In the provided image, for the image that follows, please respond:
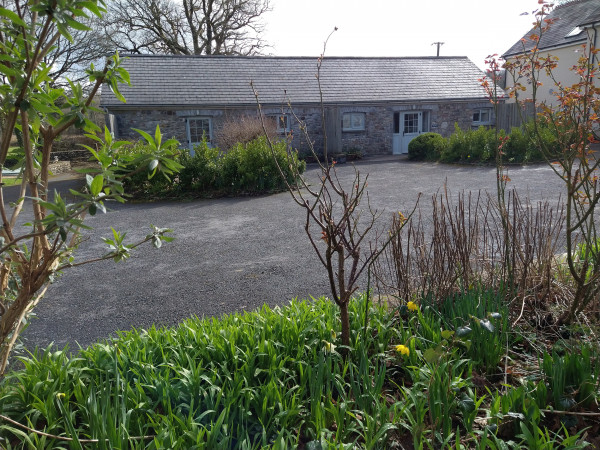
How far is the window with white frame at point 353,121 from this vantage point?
22297 millimetres

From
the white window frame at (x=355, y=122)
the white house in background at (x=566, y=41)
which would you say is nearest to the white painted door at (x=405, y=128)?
the white window frame at (x=355, y=122)

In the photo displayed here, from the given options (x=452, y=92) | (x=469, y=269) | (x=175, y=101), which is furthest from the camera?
(x=452, y=92)

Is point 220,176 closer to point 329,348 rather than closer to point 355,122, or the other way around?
point 329,348

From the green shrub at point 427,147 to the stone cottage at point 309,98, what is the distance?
10.8 feet

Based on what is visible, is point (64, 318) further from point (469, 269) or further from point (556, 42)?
point (556, 42)

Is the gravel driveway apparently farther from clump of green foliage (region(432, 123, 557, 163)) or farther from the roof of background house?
the roof of background house

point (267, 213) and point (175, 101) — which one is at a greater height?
point (175, 101)

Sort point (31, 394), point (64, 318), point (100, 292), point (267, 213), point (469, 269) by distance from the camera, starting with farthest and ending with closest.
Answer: point (267, 213), point (100, 292), point (64, 318), point (469, 269), point (31, 394)

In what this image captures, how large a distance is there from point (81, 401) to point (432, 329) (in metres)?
2.11

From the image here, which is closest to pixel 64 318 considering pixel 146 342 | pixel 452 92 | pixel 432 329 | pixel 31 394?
pixel 146 342

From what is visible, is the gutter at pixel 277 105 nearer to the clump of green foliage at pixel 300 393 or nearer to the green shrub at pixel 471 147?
the green shrub at pixel 471 147

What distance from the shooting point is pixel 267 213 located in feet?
33.2

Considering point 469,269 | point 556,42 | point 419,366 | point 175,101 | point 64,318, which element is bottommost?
point 64,318

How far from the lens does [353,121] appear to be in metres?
22.5
